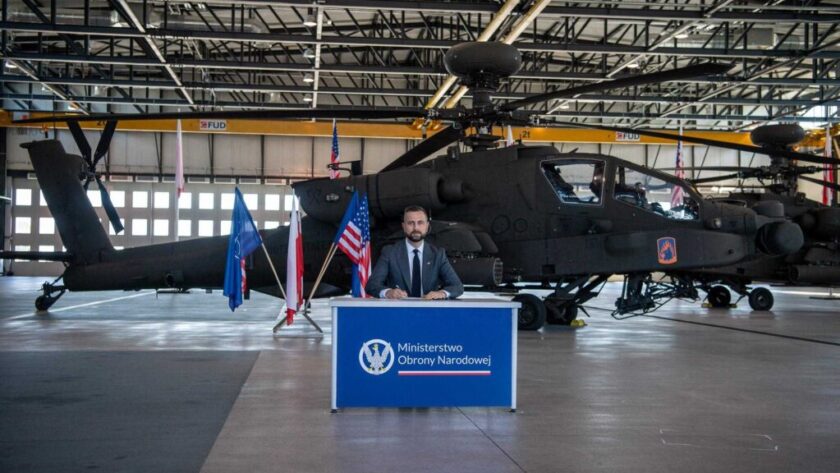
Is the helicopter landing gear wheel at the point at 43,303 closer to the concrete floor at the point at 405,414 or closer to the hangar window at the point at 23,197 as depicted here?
the concrete floor at the point at 405,414

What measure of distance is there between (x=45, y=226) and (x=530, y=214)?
36262mm

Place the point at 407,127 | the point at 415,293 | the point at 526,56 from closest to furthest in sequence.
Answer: the point at 415,293 < the point at 526,56 < the point at 407,127

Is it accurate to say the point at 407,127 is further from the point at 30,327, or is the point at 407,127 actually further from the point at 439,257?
the point at 439,257

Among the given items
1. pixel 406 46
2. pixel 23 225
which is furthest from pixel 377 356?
pixel 23 225

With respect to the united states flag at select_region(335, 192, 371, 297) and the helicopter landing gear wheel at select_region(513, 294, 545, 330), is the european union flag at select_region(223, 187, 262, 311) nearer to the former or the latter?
the united states flag at select_region(335, 192, 371, 297)

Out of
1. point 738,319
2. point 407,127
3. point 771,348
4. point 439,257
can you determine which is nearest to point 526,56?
point 407,127

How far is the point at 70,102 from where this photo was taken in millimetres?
31422

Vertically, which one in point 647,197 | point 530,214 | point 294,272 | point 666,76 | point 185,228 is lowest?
point 294,272

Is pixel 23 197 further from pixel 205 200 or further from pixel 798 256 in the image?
pixel 798 256

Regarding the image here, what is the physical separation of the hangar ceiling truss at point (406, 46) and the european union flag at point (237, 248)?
34.0ft

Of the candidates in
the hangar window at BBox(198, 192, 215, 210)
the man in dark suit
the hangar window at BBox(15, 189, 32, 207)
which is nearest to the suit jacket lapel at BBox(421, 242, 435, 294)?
the man in dark suit

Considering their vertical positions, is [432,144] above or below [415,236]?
above

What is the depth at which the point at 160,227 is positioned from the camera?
131 ft

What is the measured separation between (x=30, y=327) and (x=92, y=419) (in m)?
7.56
